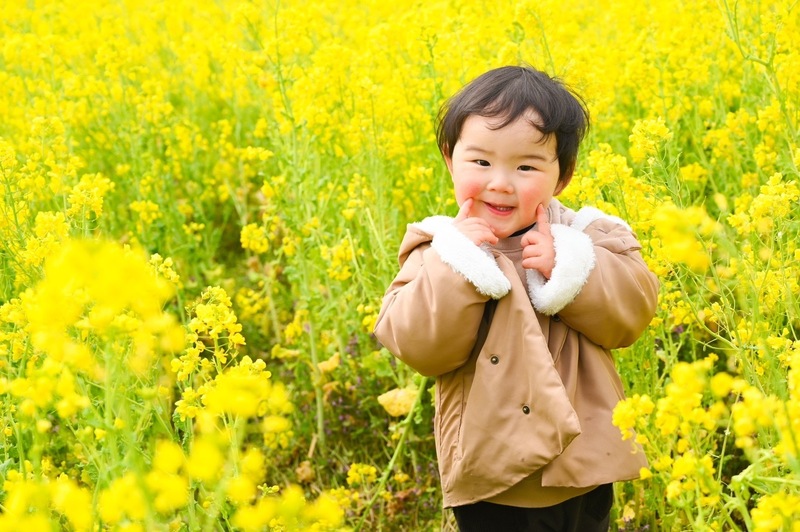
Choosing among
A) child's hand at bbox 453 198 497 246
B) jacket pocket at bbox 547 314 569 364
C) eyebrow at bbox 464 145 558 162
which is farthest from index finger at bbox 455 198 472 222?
jacket pocket at bbox 547 314 569 364

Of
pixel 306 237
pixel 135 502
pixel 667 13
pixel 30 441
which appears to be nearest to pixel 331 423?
pixel 306 237

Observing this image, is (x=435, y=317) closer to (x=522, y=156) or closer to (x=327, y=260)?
(x=522, y=156)

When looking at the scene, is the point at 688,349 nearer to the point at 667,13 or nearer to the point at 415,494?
the point at 415,494

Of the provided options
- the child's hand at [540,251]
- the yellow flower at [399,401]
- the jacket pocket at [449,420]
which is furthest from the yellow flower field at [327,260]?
the jacket pocket at [449,420]

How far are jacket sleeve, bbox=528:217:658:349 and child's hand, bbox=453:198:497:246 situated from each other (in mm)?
142

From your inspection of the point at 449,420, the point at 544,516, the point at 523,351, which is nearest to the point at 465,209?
the point at 523,351

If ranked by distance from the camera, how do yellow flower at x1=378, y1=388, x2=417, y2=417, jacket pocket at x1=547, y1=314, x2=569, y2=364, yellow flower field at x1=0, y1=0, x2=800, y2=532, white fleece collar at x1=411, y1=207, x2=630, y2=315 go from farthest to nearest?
yellow flower at x1=378, y1=388, x2=417, y2=417
jacket pocket at x1=547, y1=314, x2=569, y2=364
white fleece collar at x1=411, y1=207, x2=630, y2=315
yellow flower field at x1=0, y1=0, x2=800, y2=532

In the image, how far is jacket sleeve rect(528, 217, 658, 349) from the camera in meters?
1.88

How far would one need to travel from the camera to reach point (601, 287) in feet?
6.21

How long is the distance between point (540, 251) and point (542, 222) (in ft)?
0.30

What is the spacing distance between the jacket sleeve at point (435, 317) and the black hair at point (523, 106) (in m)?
0.28

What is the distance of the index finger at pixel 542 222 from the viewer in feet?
6.46

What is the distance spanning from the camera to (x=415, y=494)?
3014 mm

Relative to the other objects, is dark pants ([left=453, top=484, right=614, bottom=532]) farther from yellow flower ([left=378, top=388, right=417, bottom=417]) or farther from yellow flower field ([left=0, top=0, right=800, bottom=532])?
yellow flower ([left=378, top=388, right=417, bottom=417])
